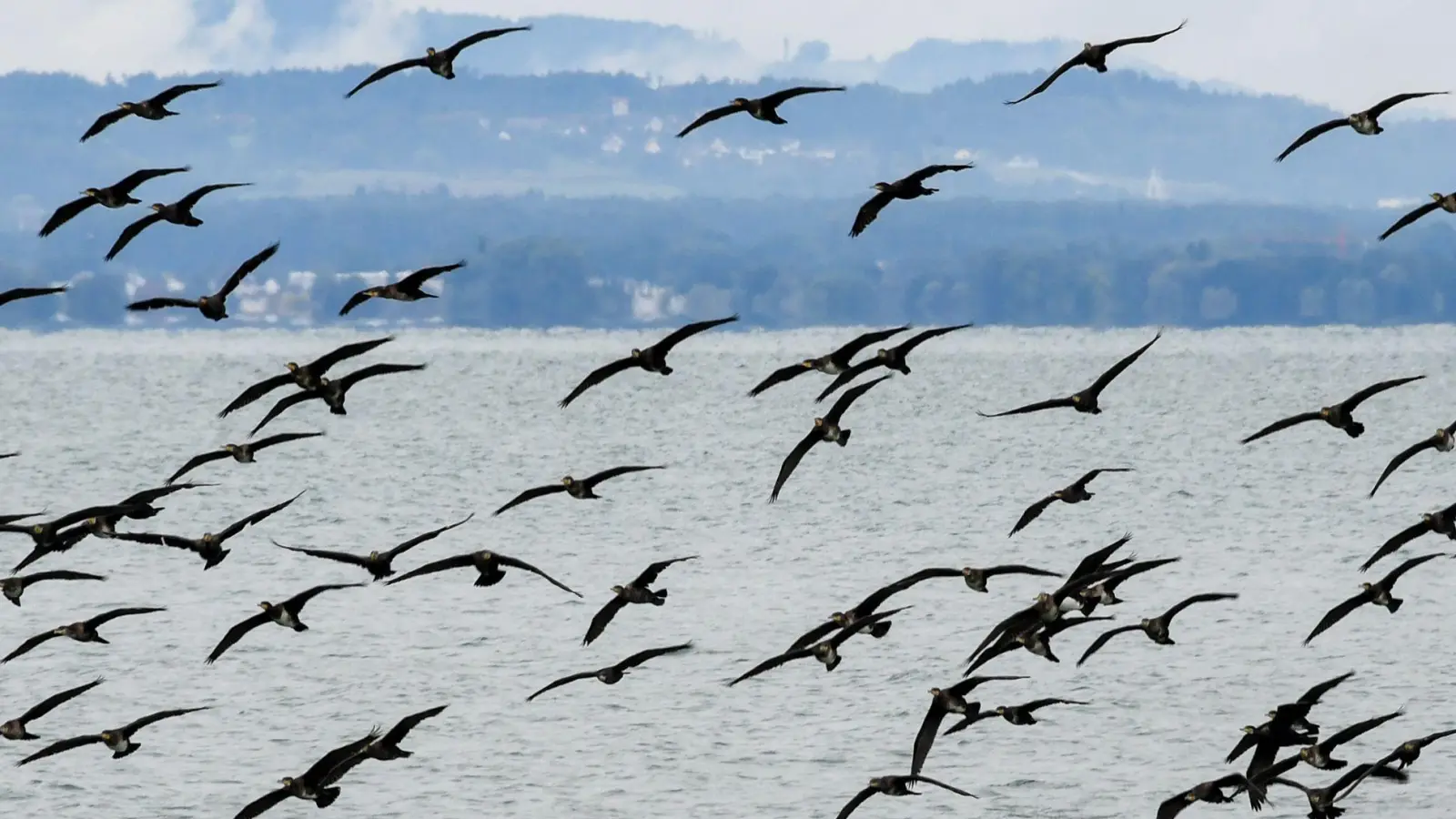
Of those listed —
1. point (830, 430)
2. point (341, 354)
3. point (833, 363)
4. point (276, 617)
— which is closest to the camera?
point (341, 354)

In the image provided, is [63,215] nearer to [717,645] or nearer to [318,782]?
[318,782]

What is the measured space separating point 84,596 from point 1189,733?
3455 cm

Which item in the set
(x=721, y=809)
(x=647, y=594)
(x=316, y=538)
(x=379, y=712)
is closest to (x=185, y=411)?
(x=316, y=538)

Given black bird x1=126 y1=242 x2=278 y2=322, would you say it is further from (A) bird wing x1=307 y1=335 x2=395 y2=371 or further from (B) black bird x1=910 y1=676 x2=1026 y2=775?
(B) black bird x1=910 y1=676 x2=1026 y2=775

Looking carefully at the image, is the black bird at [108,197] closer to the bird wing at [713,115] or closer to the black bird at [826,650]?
the bird wing at [713,115]

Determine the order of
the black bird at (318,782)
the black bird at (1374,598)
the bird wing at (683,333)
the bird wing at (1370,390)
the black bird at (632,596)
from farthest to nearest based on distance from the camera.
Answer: the black bird at (632,596)
the black bird at (1374,598)
the bird wing at (1370,390)
the black bird at (318,782)
the bird wing at (683,333)

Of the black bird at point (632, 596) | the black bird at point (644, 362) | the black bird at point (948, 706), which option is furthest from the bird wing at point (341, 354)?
the black bird at point (948, 706)

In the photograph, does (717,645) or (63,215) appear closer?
(63,215)

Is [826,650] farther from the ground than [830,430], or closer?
closer

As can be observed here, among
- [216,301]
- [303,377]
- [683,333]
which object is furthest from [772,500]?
[216,301]

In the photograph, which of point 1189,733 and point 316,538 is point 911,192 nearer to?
point 1189,733

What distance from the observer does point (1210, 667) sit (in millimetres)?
53562

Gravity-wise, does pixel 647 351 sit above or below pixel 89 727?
above

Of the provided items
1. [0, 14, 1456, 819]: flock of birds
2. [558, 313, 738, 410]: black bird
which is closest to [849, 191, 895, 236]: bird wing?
[0, 14, 1456, 819]: flock of birds
